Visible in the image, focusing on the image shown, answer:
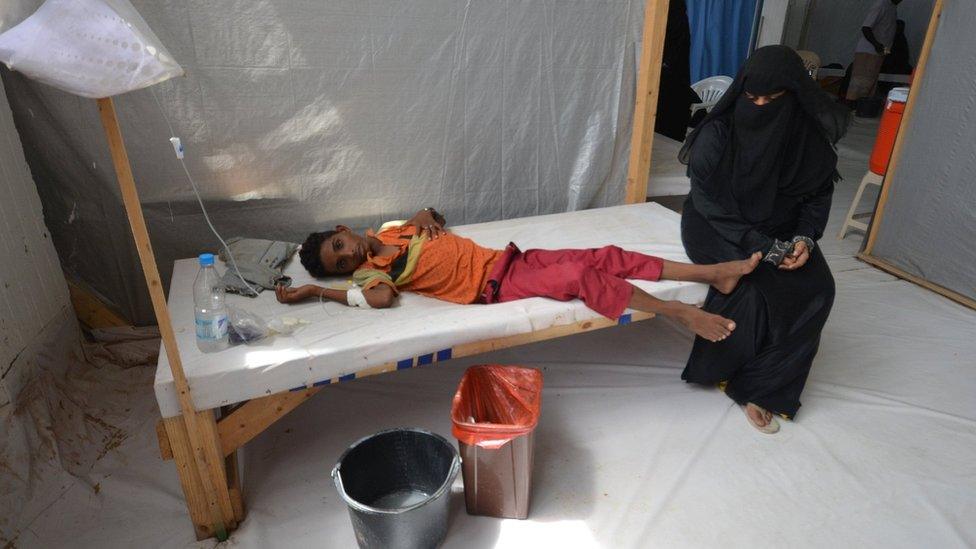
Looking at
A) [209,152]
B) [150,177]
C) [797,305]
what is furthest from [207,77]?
[797,305]

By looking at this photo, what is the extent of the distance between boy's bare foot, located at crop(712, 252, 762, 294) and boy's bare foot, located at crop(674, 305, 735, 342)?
141 mm

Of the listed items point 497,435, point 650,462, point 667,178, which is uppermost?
point 667,178

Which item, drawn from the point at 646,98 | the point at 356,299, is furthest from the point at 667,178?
the point at 356,299

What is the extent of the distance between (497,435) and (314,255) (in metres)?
1.09

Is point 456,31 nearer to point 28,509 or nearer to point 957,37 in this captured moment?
point 28,509

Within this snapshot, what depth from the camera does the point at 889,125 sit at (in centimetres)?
338

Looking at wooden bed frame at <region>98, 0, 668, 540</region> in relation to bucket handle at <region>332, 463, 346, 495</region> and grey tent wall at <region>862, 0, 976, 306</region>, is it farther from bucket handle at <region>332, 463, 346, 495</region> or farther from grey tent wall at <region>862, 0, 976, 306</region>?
grey tent wall at <region>862, 0, 976, 306</region>

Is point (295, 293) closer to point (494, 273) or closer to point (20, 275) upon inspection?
point (494, 273)

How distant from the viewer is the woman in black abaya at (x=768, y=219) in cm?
204

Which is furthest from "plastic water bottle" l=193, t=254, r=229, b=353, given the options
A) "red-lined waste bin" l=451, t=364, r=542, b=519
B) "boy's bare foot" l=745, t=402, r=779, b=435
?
"boy's bare foot" l=745, t=402, r=779, b=435

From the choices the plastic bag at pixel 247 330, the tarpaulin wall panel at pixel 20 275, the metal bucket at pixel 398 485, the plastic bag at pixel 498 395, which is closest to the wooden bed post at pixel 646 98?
the plastic bag at pixel 498 395

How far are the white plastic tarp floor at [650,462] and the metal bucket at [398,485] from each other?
131 mm

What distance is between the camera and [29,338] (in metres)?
1.99

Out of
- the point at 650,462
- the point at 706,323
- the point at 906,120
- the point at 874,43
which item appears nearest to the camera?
the point at 650,462
